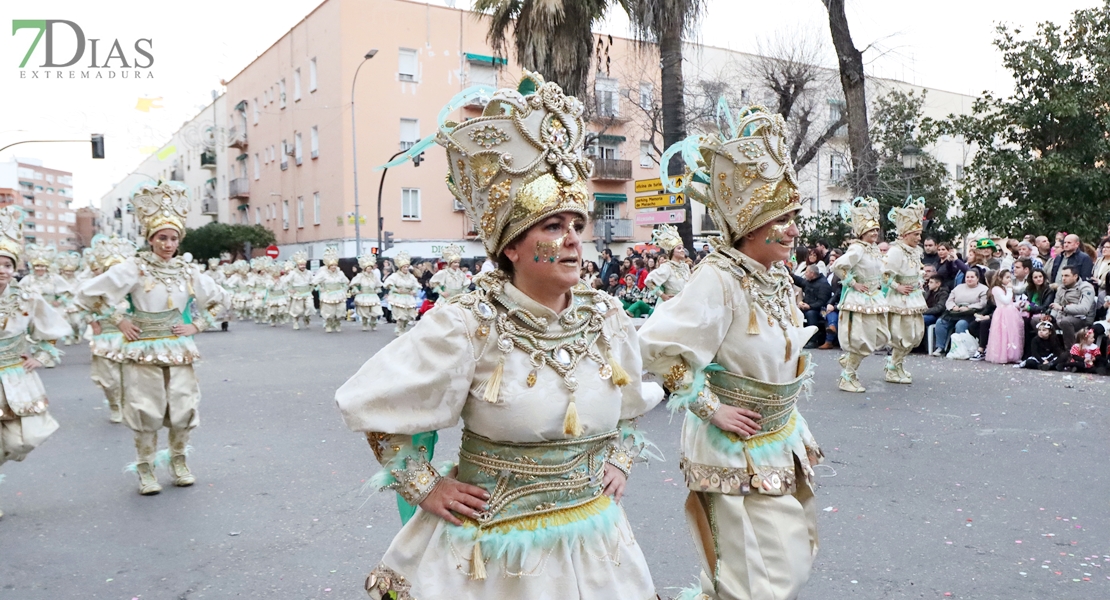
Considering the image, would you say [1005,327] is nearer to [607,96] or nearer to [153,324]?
[153,324]

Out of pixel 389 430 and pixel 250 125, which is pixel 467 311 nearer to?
pixel 389 430

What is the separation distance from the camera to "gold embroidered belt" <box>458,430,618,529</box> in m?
2.46

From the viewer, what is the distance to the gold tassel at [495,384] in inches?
93.9

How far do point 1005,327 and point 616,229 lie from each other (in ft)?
93.3

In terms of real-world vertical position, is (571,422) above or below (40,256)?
below

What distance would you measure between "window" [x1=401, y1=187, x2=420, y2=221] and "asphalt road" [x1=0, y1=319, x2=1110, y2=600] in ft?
87.4

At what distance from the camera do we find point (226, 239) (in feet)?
137

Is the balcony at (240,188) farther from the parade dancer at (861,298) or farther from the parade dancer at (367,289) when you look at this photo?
the parade dancer at (861,298)

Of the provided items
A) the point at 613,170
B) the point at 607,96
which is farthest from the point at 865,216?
the point at 613,170

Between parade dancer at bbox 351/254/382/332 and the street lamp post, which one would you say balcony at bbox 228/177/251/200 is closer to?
the street lamp post

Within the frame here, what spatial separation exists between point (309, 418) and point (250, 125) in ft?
134

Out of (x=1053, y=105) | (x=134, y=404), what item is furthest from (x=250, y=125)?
(x=134, y=404)

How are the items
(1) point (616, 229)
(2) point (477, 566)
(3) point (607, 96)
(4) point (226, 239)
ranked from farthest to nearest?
1. (4) point (226, 239)
2. (1) point (616, 229)
3. (3) point (607, 96)
4. (2) point (477, 566)

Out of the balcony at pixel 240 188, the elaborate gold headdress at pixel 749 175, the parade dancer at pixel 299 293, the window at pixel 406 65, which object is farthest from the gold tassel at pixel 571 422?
the balcony at pixel 240 188
